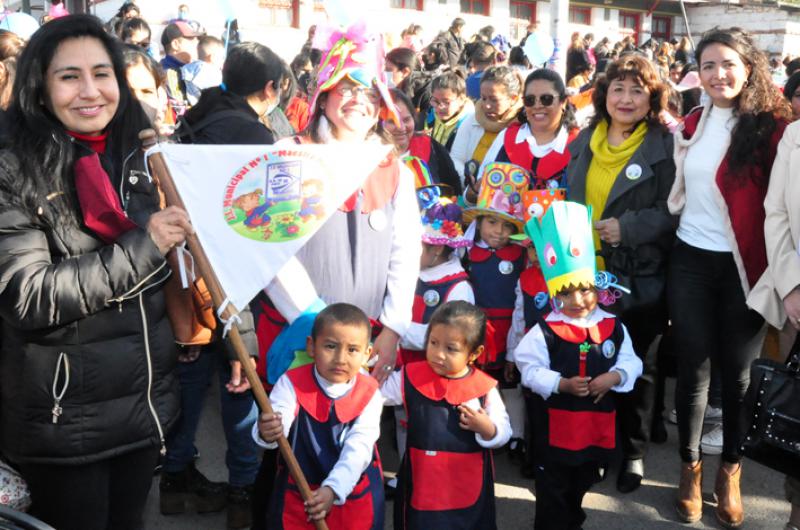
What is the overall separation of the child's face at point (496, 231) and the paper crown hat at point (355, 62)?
1.23 m

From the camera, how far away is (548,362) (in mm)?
3453

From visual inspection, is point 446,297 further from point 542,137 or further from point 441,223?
point 542,137

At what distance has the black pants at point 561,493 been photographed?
3.43 meters

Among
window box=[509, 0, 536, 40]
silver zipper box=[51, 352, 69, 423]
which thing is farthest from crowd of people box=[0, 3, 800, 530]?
window box=[509, 0, 536, 40]

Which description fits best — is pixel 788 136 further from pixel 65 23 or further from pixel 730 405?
pixel 65 23

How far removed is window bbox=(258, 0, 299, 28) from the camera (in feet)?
75.5

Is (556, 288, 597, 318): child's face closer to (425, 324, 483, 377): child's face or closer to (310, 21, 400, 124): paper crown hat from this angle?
(425, 324, 483, 377): child's face

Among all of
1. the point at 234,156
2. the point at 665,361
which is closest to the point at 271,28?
the point at 665,361

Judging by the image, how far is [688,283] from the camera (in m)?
3.58

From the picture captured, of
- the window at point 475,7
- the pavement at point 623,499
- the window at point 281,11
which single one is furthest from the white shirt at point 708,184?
the window at point 475,7

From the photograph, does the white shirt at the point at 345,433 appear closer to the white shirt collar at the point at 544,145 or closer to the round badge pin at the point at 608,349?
the round badge pin at the point at 608,349

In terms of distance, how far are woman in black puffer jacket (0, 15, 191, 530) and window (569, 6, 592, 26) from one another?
33227 mm

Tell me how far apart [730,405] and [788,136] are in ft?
4.23

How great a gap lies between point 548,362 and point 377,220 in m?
1.13
